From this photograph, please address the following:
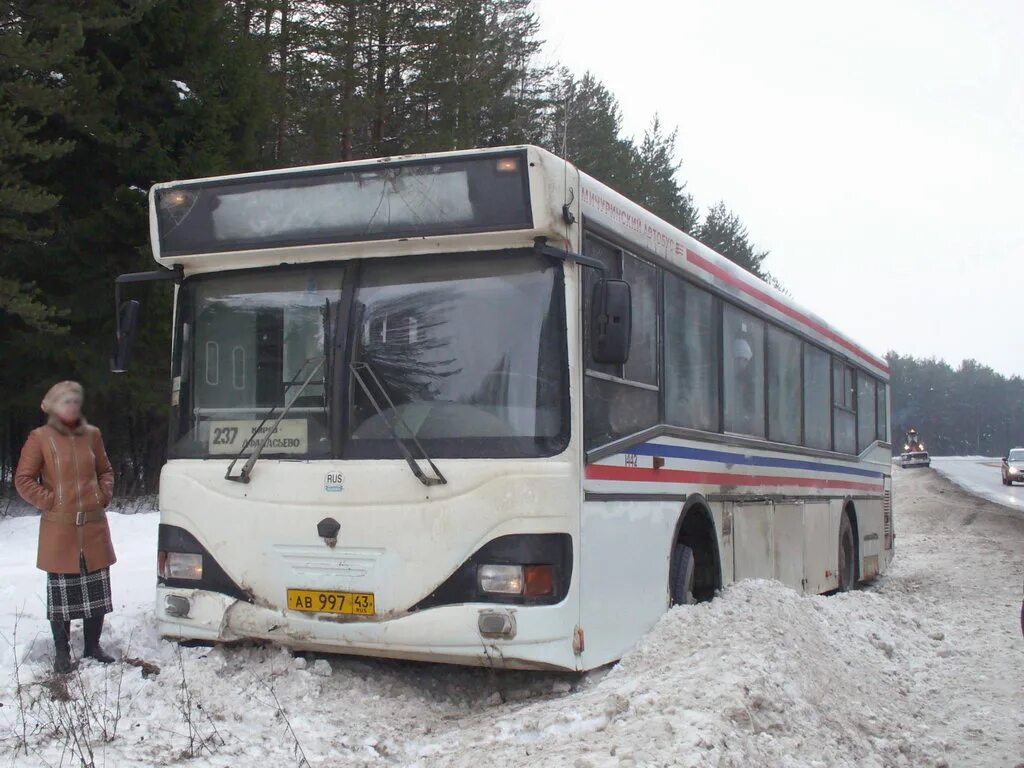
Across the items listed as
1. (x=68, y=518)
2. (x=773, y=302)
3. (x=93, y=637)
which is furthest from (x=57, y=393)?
(x=773, y=302)

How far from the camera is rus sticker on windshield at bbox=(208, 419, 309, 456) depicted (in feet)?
22.6

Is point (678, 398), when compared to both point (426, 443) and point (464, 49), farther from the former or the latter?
point (464, 49)

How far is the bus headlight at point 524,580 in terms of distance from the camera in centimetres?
631

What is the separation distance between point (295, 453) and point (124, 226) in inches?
473

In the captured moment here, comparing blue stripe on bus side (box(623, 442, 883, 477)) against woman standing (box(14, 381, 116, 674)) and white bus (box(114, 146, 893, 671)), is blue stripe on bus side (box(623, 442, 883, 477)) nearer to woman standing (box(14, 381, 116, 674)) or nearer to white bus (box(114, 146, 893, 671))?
white bus (box(114, 146, 893, 671))

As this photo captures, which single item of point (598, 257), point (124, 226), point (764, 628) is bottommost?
point (764, 628)

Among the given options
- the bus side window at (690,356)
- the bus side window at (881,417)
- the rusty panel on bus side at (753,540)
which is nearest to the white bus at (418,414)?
the bus side window at (690,356)

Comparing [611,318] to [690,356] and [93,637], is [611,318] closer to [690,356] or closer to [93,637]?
[690,356]

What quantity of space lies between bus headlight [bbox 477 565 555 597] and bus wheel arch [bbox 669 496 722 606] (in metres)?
1.78

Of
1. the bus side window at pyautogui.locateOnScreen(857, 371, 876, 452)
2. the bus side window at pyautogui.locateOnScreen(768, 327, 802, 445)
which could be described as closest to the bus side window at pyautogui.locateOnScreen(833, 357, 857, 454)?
the bus side window at pyautogui.locateOnScreen(857, 371, 876, 452)

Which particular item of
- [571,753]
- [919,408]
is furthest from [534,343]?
[919,408]

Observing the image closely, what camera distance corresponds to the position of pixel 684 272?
8578 millimetres

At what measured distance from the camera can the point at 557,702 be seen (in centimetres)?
618

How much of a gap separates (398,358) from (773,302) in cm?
535
